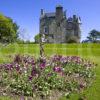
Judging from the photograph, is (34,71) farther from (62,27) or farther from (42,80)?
(62,27)

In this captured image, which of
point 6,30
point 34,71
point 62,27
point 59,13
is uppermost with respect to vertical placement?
point 59,13

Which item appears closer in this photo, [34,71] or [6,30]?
[34,71]

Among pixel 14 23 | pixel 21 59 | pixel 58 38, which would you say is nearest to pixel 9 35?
pixel 14 23

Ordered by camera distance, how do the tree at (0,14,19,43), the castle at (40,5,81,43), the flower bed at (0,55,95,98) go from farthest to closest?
the castle at (40,5,81,43), the tree at (0,14,19,43), the flower bed at (0,55,95,98)

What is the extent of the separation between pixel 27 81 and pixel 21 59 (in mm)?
5316

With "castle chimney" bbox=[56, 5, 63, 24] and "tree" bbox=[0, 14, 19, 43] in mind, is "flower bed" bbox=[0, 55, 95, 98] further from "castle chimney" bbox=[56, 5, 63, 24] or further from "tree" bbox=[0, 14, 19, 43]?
"castle chimney" bbox=[56, 5, 63, 24]

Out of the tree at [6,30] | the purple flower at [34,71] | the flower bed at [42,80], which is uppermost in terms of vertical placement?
the tree at [6,30]

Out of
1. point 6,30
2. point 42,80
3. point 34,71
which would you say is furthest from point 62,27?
point 42,80

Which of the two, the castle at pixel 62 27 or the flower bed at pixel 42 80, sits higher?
the castle at pixel 62 27

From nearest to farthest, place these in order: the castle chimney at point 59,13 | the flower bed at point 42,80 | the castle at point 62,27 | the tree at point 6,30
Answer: the flower bed at point 42,80 → the tree at point 6,30 → the castle chimney at point 59,13 → the castle at point 62,27

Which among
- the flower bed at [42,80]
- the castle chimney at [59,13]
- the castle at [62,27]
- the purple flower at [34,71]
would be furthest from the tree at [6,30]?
the purple flower at [34,71]

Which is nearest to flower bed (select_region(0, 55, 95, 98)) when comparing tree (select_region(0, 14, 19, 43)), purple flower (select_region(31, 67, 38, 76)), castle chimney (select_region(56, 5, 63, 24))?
purple flower (select_region(31, 67, 38, 76))

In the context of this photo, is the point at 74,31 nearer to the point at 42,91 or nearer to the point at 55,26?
A: the point at 55,26

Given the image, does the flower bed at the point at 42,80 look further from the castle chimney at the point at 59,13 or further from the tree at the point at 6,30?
the castle chimney at the point at 59,13
